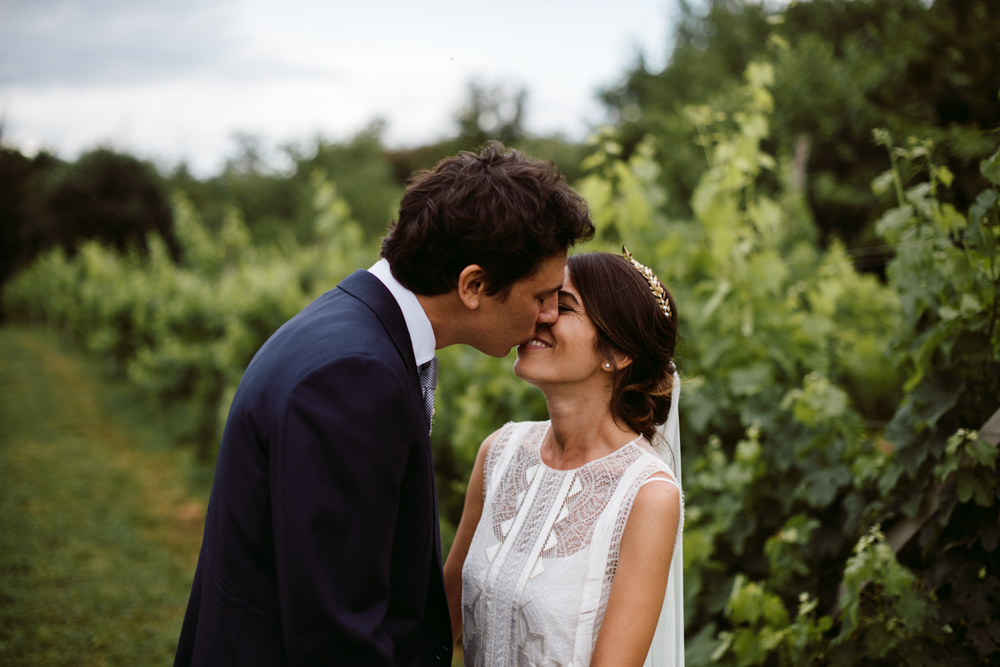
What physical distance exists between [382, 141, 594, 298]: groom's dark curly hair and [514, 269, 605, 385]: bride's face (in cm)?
42

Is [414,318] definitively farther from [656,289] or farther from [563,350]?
[656,289]

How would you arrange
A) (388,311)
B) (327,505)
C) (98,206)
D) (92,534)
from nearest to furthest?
1. (327,505)
2. (388,311)
3. (92,534)
4. (98,206)

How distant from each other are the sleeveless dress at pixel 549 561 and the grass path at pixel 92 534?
3.60 m

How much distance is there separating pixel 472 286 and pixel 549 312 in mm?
443

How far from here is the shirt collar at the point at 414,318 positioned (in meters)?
1.69

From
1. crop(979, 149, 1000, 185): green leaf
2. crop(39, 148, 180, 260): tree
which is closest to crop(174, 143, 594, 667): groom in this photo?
crop(979, 149, 1000, 185): green leaf

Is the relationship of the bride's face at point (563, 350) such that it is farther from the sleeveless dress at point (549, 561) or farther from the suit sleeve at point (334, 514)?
the suit sleeve at point (334, 514)

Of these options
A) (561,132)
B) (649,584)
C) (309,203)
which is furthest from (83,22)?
(561,132)

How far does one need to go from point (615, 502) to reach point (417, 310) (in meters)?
0.85

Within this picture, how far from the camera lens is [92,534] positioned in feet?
21.0

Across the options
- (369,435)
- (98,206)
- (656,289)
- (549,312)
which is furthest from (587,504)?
(98,206)

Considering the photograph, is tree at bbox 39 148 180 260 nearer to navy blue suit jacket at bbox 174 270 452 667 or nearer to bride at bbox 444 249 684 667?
bride at bbox 444 249 684 667

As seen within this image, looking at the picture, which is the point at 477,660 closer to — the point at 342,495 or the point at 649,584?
the point at 649,584

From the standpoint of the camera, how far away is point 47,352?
18.9 metres
